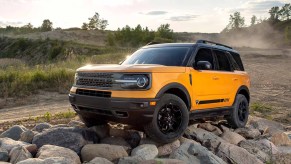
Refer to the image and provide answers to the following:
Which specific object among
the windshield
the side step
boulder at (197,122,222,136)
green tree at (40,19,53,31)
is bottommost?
boulder at (197,122,222,136)

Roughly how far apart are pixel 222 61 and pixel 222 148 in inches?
88.9

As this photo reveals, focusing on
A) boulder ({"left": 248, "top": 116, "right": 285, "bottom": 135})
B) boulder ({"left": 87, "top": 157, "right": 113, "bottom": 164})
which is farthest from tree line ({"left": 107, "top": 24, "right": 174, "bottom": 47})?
boulder ({"left": 87, "top": 157, "right": 113, "bottom": 164})

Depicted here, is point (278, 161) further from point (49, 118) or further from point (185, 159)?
point (49, 118)

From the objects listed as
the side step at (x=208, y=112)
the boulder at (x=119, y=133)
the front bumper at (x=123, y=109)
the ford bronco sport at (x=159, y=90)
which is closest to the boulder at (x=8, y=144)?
the ford bronco sport at (x=159, y=90)

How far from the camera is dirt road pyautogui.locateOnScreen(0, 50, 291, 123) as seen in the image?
12.0m

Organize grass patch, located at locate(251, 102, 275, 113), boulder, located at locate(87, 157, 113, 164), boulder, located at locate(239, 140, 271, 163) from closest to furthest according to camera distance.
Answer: boulder, located at locate(87, 157, 113, 164) < boulder, located at locate(239, 140, 271, 163) < grass patch, located at locate(251, 102, 275, 113)

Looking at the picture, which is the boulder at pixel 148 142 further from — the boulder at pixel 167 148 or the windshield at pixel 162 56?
the windshield at pixel 162 56

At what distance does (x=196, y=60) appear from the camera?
7.94 metres

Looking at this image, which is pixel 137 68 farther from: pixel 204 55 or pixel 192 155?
pixel 204 55

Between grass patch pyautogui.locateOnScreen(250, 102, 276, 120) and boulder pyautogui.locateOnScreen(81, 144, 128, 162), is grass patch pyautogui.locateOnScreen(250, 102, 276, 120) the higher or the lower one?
Answer: the lower one

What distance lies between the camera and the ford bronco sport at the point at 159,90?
6328 mm

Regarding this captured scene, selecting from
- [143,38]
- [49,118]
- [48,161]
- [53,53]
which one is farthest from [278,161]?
[143,38]

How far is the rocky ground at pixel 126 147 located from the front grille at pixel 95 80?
2.88 feet

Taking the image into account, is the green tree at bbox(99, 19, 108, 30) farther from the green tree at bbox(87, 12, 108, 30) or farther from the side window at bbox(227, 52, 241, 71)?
the side window at bbox(227, 52, 241, 71)
